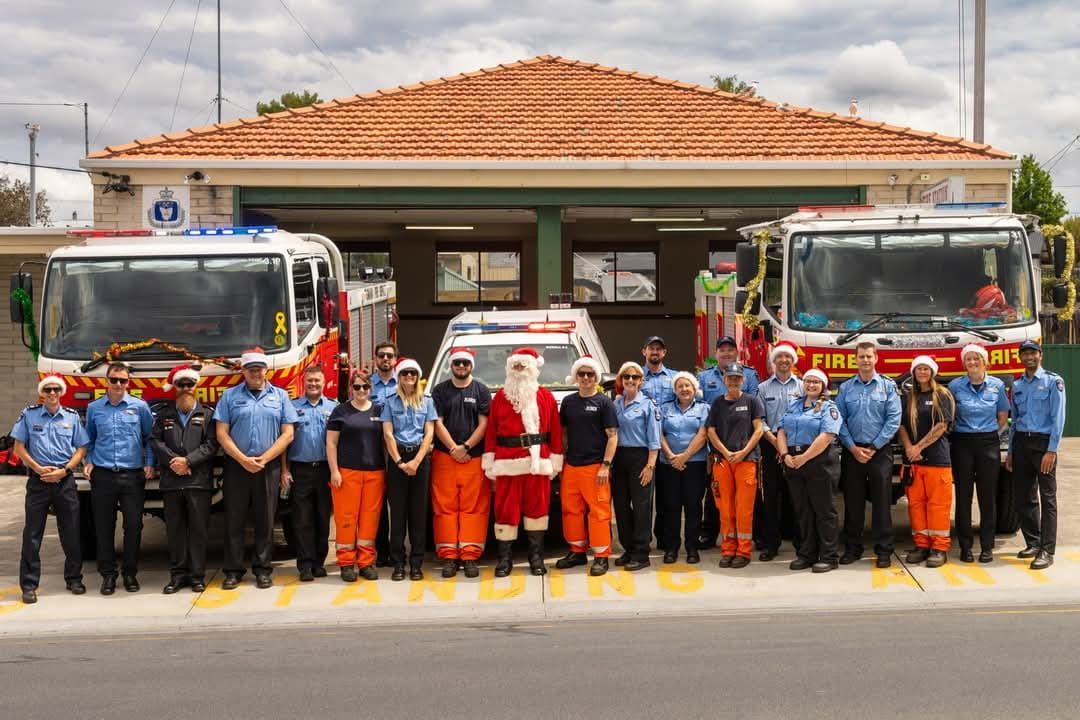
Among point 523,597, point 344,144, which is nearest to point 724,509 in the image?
point 523,597

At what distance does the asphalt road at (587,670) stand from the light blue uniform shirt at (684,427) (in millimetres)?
1977

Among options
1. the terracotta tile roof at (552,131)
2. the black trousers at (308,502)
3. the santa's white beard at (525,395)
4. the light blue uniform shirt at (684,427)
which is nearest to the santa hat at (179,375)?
the black trousers at (308,502)

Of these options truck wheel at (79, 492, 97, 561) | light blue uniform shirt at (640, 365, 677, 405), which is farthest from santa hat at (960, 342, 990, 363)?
truck wheel at (79, 492, 97, 561)

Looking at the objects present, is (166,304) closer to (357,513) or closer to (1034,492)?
(357,513)

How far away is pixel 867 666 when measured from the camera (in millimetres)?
7371

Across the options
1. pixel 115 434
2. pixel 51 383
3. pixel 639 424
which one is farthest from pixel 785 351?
pixel 51 383

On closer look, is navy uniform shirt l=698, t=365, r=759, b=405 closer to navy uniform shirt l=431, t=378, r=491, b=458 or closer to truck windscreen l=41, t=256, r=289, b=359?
navy uniform shirt l=431, t=378, r=491, b=458

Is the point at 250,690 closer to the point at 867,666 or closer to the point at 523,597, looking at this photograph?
the point at 523,597

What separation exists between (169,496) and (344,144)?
9126 mm

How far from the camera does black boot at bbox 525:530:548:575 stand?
10.3 meters

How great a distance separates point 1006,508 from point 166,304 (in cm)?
765

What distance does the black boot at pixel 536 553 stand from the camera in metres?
10.3

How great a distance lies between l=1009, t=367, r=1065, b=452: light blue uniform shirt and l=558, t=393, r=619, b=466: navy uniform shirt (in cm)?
331

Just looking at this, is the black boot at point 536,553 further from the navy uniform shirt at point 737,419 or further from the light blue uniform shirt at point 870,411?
the light blue uniform shirt at point 870,411
